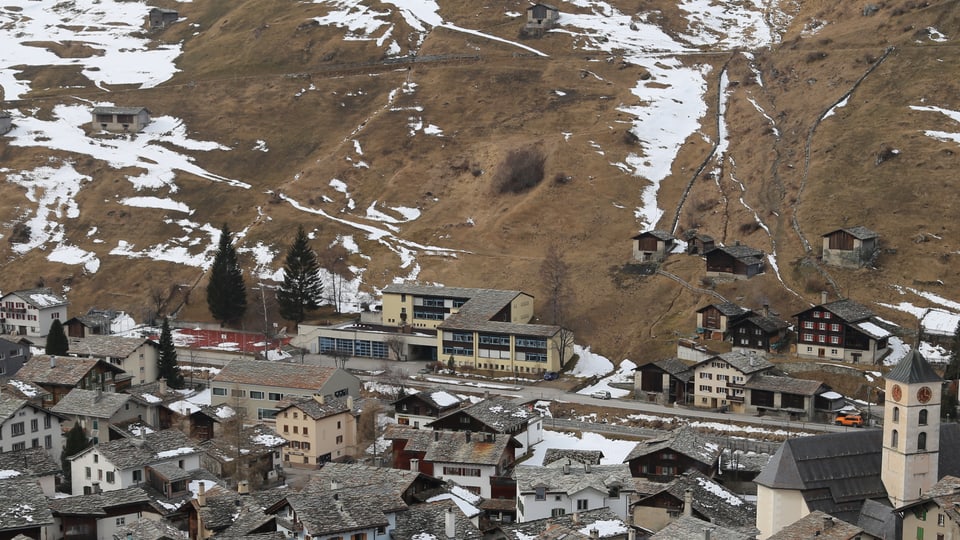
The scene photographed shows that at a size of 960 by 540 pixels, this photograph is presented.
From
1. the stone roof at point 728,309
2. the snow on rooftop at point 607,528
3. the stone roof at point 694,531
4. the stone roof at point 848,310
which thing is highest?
the stone roof at point 848,310

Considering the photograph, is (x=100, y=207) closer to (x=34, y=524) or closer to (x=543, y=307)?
(x=543, y=307)

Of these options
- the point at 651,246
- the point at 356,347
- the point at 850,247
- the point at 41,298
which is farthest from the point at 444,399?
the point at 41,298

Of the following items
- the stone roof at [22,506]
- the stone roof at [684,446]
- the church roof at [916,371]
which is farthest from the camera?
the stone roof at [684,446]

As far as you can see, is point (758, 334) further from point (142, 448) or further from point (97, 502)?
point (97, 502)

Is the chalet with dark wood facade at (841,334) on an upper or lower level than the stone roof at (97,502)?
upper

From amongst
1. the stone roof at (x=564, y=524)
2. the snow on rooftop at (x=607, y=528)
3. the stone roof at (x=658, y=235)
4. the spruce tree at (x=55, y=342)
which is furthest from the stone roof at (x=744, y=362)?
the spruce tree at (x=55, y=342)

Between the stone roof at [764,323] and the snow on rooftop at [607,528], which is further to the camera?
the stone roof at [764,323]

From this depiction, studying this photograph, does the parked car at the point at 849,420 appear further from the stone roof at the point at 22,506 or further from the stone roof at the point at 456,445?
the stone roof at the point at 22,506
